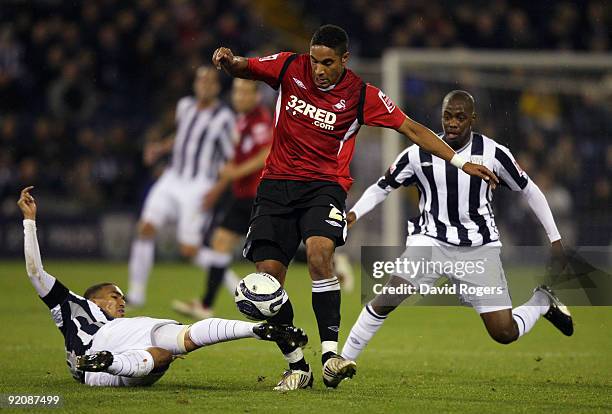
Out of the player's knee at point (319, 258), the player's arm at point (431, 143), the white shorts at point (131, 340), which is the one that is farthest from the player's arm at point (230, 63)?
the white shorts at point (131, 340)

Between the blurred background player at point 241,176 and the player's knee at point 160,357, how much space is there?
4848mm

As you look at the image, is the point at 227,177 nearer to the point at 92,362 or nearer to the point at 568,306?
the point at 568,306

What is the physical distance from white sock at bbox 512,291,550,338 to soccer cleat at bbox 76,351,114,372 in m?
2.89

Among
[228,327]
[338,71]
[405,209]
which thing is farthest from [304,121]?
[405,209]

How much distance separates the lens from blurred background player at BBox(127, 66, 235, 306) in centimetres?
1225

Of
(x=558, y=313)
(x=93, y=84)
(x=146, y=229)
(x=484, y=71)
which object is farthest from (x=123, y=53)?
(x=558, y=313)

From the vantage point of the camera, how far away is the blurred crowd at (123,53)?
1936 cm

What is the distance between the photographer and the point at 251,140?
11.8 meters

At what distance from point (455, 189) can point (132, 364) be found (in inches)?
100

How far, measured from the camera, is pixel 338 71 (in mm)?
6688

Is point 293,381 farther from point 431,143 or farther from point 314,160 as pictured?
point 431,143

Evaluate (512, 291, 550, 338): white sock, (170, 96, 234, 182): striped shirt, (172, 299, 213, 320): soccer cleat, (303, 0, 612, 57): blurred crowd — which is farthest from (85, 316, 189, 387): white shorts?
(303, 0, 612, 57): blurred crowd

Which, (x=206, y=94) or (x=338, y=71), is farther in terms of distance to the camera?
(x=206, y=94)

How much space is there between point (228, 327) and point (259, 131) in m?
5.41
